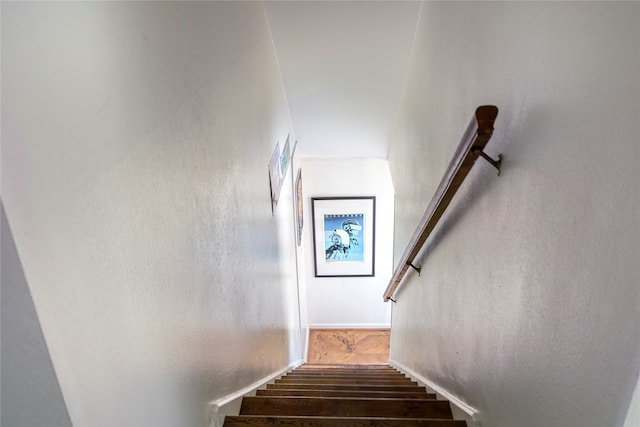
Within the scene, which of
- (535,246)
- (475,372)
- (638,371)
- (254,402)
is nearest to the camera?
(638,371)

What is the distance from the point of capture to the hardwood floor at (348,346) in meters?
5.61

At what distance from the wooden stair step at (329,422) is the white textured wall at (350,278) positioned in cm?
374

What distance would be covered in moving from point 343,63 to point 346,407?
2.28 metres

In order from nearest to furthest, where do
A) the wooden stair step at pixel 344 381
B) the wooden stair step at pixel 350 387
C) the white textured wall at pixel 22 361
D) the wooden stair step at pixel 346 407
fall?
the white textured wall at pixel 22 361 → the wooden stair step at pixel 346 407 → the wooden stair step at pixel 350 387 → the wooden stair step at pixel 344 381

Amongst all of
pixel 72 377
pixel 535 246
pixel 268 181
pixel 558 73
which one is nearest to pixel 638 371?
pixel 535 246

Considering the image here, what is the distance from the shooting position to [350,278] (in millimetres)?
6090

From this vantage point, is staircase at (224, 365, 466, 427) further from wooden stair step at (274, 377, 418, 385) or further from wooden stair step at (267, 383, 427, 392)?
wooden stair step at (274, 377, 418, 385)

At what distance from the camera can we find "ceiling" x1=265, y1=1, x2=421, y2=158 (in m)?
2.42

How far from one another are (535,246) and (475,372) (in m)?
0.71

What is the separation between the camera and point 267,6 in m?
2.38

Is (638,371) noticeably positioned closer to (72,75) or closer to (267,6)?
(72,75)

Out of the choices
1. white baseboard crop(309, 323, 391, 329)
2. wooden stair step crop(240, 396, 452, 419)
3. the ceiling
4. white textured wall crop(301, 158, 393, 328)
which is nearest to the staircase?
wooden stair step crop(240, 396, 452, 419)

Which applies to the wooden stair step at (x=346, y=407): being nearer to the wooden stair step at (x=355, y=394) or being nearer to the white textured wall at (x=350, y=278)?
the wooden stair step at (x=355, y=394)

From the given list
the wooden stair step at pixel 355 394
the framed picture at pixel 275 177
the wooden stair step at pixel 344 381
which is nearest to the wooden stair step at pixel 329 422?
the wooden stair step at pixel 355 394
